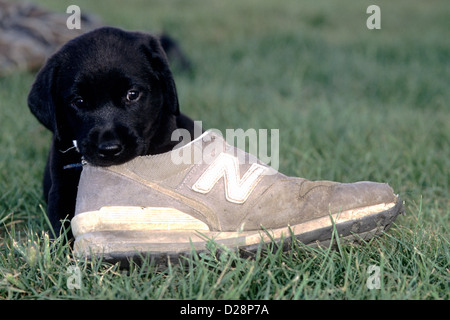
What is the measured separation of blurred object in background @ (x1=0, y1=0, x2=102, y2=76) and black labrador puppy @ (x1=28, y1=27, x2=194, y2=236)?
3.00m

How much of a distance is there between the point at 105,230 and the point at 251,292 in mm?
615

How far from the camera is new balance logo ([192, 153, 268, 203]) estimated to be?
7.10 ft

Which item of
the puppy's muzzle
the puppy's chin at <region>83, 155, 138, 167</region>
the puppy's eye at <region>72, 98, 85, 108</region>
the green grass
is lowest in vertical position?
the green grass

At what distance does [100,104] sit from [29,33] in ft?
13.0

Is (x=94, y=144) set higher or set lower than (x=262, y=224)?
higher

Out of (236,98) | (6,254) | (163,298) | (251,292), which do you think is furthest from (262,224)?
(236,98)

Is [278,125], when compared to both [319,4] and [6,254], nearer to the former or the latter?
[6,254]

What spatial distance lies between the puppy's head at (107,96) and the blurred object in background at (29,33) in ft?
9.84

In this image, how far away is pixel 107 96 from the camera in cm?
243

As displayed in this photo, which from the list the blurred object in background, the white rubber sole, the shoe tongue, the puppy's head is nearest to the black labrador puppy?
the puppy's head

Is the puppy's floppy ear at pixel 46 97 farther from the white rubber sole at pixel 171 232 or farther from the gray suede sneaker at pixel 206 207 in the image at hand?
the white rubber sole at pixel 171 232

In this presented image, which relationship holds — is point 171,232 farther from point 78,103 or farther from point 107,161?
point 78,103

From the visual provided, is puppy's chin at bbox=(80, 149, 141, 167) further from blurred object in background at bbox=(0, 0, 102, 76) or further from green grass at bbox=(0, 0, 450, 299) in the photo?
blurred object in background at bbox=(0, 0, 102, 76)

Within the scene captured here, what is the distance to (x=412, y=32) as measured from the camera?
765 centimetres
